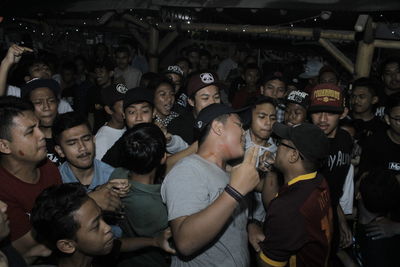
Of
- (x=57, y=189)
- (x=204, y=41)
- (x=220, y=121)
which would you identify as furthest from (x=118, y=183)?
(x=204, y=41)

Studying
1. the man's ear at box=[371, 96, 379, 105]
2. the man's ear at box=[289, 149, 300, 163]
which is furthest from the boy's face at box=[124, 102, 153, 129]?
the man's ear at box=[371, 96, 379, 105]

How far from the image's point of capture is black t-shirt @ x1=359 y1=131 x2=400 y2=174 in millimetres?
4277

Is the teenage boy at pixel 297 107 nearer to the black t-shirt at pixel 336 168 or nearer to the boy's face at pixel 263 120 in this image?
the boy's face at pixel 263 120

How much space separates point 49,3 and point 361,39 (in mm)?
9266

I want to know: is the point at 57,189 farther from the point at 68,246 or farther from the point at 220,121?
the point at 220,121

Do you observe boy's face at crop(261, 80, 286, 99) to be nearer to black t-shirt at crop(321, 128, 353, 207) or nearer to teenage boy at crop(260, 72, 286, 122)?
teenage boy at crop(260, 72, 286, 122)

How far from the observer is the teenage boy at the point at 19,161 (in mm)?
2574

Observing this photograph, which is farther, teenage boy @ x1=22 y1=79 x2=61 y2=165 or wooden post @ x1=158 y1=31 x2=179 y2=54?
wooden post @ x1=158 y1=31 x2=179 y2=54

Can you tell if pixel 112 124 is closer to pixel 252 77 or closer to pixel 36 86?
pixel 36 86

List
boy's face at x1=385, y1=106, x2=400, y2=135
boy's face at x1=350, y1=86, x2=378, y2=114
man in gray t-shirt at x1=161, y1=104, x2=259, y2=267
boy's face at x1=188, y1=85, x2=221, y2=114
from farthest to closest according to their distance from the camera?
boy's face at x1=350, y1=86, x2=378, y2=114, boy's face at x1=188, y1=85, x2=221, y2=114, boy's face at x1=385, y1=106, x2=400, y2=135, man in gray t-shirt at x1=161, y1=104, x2=259, y2=267

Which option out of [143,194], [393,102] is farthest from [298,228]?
[393,102]

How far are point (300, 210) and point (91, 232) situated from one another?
1.42 metres

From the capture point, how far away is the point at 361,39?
609 centimetres

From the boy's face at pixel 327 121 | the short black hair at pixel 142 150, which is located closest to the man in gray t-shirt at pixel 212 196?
the short black hair at pixel 142 150
